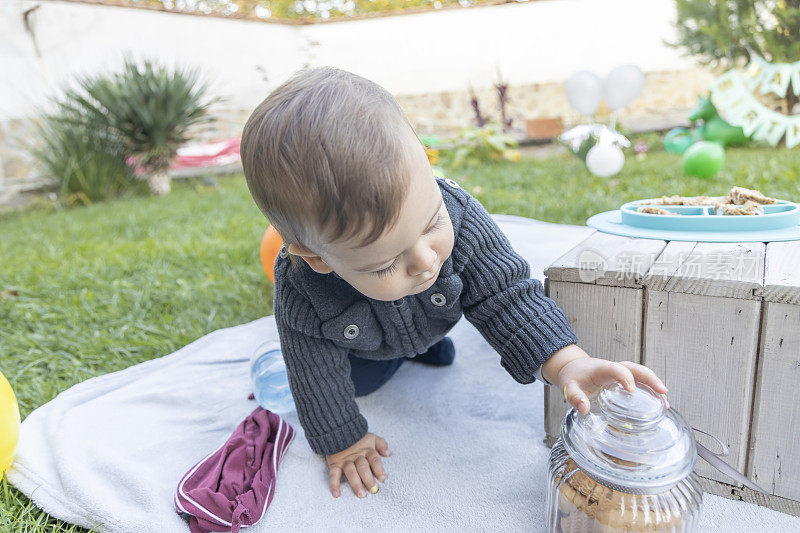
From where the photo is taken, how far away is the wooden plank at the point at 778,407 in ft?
2.87

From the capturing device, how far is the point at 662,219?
122 cm

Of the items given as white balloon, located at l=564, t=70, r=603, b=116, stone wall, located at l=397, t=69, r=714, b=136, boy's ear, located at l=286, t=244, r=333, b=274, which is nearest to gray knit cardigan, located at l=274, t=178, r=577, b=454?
boy's ear, located at l=286, t=244, r=333, b=274

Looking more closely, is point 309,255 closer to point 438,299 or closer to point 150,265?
A: point 438,299

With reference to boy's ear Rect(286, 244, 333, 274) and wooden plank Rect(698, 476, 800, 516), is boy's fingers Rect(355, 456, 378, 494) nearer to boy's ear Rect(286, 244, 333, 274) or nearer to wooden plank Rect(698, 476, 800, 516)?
boy's ear Rect(286, 244, 333, 274)

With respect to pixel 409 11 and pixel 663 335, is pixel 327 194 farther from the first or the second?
pixel 409 11

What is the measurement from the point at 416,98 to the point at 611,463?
7332 millimetres

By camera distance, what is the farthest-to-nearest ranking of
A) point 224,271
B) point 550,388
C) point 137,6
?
point 137,6 < point 224,271 < point 550,388

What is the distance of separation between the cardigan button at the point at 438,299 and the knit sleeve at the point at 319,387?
0.24 metres

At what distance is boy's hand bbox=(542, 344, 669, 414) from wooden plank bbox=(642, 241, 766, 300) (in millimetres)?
159

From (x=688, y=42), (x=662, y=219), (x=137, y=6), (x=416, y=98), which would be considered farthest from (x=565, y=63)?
(x=662, y=219)

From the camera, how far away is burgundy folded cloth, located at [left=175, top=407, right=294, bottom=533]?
104 centimetres

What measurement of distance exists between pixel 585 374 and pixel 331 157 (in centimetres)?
58

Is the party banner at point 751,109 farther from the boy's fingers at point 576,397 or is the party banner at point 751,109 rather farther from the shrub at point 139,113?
the shrub at point 139,113

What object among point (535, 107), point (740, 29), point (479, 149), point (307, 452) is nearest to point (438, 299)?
point (307, 452)
